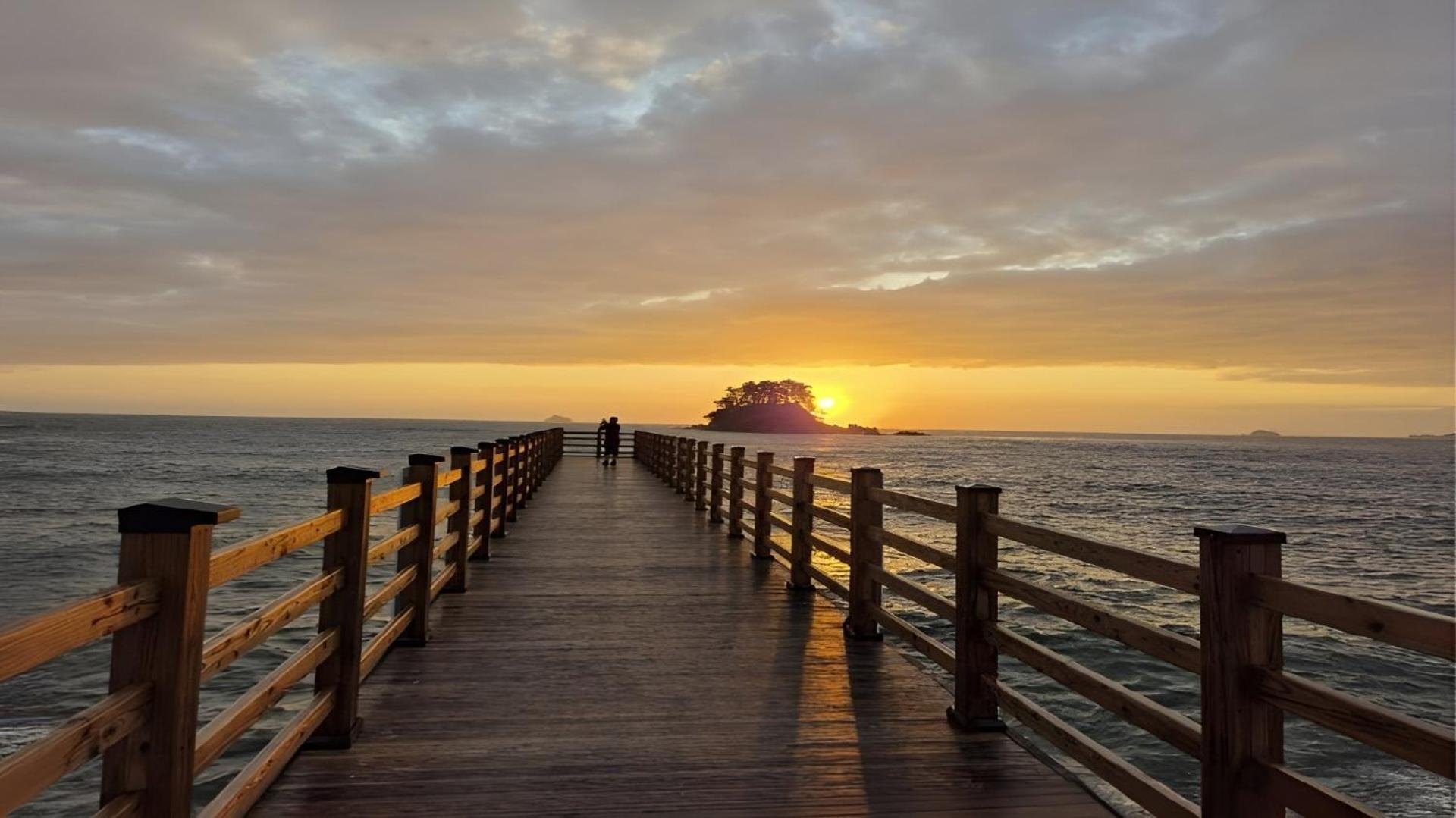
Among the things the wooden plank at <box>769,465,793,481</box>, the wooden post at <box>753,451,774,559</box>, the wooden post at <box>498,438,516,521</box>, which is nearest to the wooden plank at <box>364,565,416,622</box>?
the wooden plank at <box>769,465,793,481</box>

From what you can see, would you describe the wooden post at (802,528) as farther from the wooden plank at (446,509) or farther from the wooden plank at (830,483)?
the wooden plank at (446,509)

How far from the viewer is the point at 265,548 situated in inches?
125

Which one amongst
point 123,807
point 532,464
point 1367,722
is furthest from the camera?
point 532,464

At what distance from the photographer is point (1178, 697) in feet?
30.9

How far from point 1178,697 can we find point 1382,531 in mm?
27236

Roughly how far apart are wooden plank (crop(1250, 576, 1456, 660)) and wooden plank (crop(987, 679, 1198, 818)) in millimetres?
889

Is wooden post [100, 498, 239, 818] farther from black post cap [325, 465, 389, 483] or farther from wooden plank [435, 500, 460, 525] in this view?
wooden plank [435, 500, 460, 525]

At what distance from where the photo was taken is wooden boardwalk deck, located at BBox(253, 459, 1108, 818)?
11.3 feet

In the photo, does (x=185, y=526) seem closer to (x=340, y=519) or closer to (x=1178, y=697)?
(x=340, y=519)

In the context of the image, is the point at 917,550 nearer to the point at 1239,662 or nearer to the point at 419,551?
the point at 1239,662

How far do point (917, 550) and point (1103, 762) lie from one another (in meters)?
1.98

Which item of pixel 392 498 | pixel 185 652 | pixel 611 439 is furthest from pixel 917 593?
pixel 611 439

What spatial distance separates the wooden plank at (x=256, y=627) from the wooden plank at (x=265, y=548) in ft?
0.57

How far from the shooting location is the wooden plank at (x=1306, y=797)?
2.21 meters
